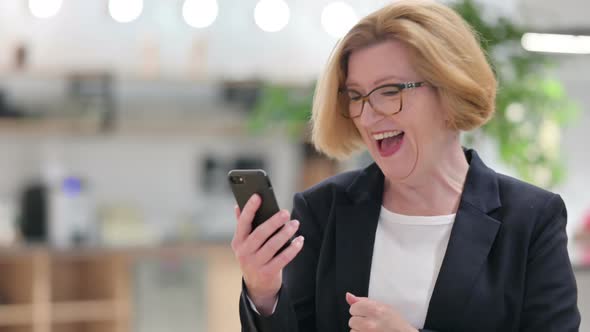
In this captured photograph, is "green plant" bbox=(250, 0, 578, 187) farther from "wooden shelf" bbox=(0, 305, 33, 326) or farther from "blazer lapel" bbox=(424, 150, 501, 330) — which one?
"wooden shelf" bbox=(0, 305, 33, 326)

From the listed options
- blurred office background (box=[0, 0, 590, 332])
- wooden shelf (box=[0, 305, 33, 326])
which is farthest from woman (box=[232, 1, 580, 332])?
wooden shelf (box=[0, 305, 33, 326])

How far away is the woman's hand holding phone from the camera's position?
1332 mm

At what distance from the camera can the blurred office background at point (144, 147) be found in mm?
5176

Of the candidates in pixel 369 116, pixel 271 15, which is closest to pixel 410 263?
pixel 369 116

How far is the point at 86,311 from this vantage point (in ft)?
17.0

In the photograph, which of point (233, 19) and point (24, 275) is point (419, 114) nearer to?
point (24, 275)

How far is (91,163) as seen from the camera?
5.94m

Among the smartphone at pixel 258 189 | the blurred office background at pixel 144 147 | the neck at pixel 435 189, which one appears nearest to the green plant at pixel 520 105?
the blurred office background at pixel 144 147

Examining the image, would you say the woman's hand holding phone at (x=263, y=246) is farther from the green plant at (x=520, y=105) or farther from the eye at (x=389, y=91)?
the green plant at (x=520, y=105)

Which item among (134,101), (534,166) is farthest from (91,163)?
(534,166)

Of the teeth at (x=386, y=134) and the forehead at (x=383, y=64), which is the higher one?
the forehead at (x=383, y=64)

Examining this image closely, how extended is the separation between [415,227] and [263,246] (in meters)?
0.26

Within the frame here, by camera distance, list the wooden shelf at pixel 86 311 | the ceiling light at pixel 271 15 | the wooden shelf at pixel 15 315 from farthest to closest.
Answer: the ceiling light at pixel 271 15, the wooden shelf at pixel 86 311, the wooden shelf at pixel 15 315

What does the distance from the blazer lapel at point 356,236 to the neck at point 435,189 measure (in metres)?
0.04
